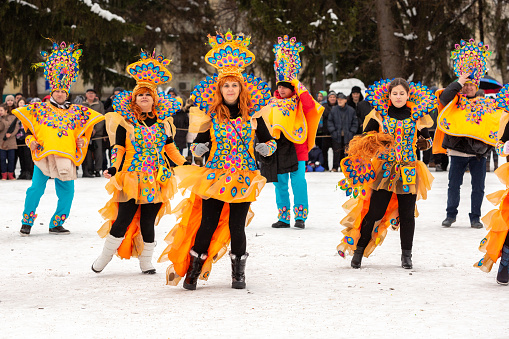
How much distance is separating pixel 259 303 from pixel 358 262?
1.65 m

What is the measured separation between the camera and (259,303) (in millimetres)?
5676

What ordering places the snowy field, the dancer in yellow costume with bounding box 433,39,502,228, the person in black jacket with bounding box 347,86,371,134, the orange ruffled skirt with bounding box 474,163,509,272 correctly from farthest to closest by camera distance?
1. the person in black jacket with bounding box 347,86,371,134
2. the dancer in yellow costume with bounding box 433,39,502,228
3. the orange ruffled skirt with bounding box 474,163,509,272
4. the snowy field

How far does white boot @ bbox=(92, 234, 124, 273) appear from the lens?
675 centimetres

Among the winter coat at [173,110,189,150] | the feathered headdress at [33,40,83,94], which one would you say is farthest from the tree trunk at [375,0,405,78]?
the feathered headdress at [33,40,83,94]

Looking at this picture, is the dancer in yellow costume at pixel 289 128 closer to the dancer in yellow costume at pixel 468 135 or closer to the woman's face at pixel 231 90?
the dancer in yellow costume at pixel 468 135

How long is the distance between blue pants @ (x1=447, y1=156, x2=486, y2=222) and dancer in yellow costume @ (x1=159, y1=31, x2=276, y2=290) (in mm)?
Result: 4146

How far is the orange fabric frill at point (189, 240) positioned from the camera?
623cm

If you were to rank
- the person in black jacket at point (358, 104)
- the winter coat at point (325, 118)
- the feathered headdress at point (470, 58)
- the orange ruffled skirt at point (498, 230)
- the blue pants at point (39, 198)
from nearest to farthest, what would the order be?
the orange ruffled skirt at point (498, 230) → the feathered headdress at point (470, 58) → the blue pants at point (39, 198) → the person in black jacket at point (358, 104) → the winter coat at point (325, 118)

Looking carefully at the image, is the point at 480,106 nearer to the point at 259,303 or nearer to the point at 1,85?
the point at 259,303

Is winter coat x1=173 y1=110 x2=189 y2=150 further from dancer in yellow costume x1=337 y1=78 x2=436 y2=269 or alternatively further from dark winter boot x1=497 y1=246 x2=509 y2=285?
dark winter boot x1=497 y1=246 x2=509 y2=285

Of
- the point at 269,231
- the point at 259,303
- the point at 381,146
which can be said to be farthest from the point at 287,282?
the point at 269,231

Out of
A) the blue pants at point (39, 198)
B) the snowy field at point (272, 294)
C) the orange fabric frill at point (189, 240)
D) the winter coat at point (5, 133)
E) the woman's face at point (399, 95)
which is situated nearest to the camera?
the snowy field at point (272, 294)

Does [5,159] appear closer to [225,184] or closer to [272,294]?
[225,184]

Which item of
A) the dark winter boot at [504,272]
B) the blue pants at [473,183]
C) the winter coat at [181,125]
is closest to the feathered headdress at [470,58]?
the blue pants at [473,183]
